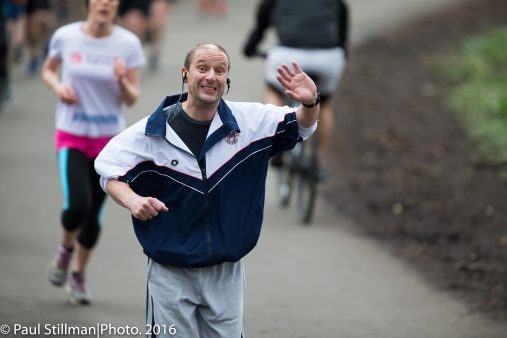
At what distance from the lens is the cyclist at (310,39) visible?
10.8 m

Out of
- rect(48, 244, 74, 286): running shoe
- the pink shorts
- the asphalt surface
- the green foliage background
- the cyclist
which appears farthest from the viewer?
the green foliage background

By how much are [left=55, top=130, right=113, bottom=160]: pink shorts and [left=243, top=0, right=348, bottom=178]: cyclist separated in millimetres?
3091

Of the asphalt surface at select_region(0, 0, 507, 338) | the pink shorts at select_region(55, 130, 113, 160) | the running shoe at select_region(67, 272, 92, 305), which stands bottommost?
the asphalt surface at select_region(0, 0, 507, 338)

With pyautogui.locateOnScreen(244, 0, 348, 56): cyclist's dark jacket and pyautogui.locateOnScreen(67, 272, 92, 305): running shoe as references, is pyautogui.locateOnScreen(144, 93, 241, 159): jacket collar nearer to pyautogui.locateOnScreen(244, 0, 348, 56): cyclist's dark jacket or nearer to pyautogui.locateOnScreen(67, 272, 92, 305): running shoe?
pyautogui.locateOnScreen(67, 272, 92, 305): running shoe

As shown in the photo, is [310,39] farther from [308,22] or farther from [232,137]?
[232,137]

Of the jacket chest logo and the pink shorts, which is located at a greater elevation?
the jacket chest logo

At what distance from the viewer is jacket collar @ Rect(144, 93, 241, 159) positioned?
555cm

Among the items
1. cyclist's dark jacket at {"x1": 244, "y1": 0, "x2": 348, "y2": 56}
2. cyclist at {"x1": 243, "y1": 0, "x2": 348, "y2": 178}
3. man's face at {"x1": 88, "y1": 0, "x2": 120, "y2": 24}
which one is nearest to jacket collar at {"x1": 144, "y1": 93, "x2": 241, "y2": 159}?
man's face at {"x1": 88, "y1": 0, "x2": 120, "y2": 24}

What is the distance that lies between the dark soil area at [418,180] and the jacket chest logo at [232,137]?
11.0 feet

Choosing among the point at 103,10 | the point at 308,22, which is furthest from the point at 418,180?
the point at 103,10

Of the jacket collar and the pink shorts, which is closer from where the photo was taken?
the jacket collar

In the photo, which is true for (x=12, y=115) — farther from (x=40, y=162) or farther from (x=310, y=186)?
(x=310, y=186)

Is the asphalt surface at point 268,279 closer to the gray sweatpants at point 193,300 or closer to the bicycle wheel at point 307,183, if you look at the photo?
the bicycle wheel at point 307,183

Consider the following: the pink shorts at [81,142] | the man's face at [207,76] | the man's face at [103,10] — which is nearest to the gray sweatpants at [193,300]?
the man's face at [207,76]
